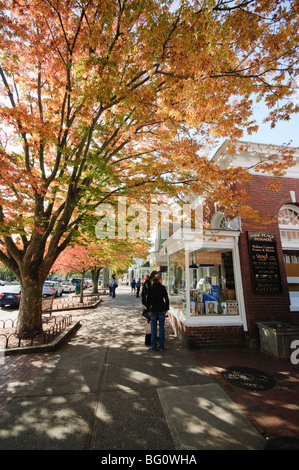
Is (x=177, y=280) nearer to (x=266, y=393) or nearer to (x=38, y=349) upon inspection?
(x=266, y=393)

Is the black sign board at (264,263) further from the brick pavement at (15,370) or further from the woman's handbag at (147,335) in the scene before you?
the brick pavement at (15,370)

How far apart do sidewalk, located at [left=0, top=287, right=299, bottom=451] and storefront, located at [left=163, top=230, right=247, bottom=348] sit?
64 centimetres

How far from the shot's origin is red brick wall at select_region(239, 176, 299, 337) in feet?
20.7

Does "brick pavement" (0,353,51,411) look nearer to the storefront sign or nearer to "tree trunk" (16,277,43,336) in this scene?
"tree trunk" (16,277,43,336)

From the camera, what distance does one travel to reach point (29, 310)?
21.8ft

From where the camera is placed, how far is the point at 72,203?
20.9 ft

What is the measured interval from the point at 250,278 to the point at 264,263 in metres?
0.69

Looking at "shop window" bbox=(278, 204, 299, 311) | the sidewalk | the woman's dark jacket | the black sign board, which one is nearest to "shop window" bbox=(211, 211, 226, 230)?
the black sign board

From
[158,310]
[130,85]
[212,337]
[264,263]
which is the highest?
[130,85]

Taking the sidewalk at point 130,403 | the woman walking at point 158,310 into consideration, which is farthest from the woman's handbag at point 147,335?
the sidewalk at point 130,403

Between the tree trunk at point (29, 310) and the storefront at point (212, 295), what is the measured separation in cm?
480

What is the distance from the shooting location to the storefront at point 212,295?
6.05m

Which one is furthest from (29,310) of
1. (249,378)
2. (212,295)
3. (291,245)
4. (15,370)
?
(291,245)

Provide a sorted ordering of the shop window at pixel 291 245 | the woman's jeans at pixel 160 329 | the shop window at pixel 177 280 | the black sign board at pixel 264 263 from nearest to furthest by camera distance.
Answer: the woman's jeans at pixel 160 329 < the black sign board at pixel 264 263 < the shop window at pixel 291 245 < the shop window at pixel 177 280
